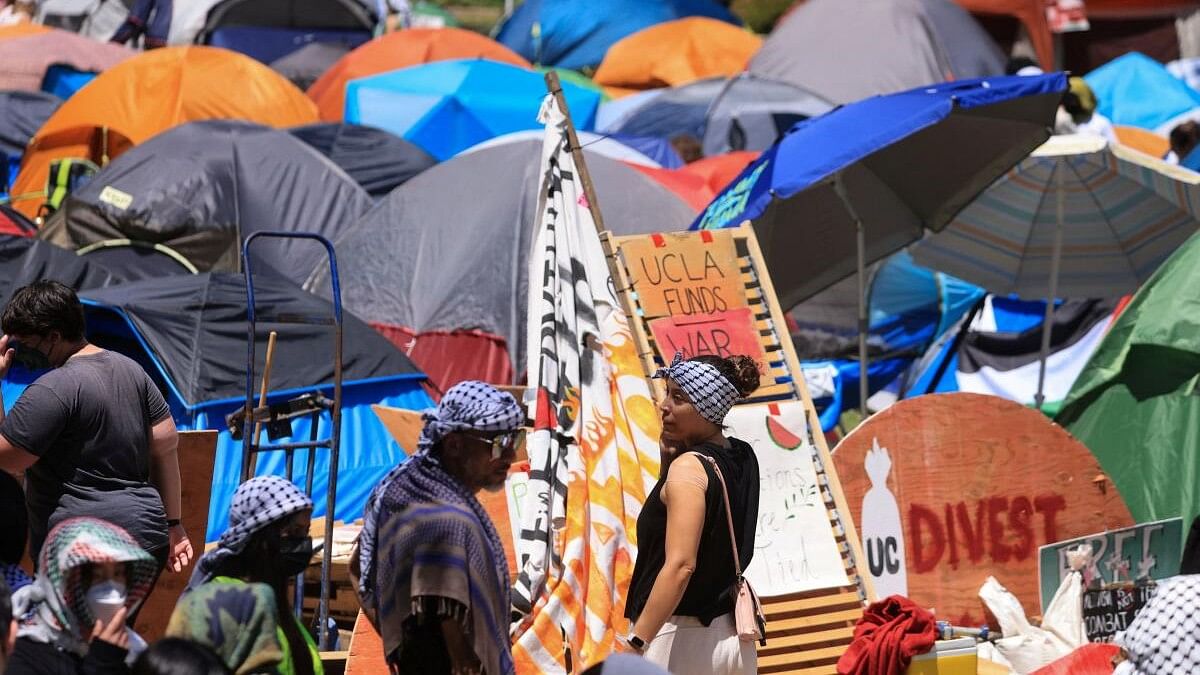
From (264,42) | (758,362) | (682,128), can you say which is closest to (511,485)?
(758,362)

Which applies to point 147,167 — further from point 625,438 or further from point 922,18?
point 922,18

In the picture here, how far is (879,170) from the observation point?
9367 millimetres

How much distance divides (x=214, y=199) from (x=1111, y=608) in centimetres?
711

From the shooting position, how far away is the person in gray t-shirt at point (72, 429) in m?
5.10

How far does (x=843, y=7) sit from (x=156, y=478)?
15.5 meters

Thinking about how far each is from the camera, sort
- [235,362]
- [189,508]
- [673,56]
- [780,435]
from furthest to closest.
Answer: [673,56]
[235,362]
[780,435]
[189,508]

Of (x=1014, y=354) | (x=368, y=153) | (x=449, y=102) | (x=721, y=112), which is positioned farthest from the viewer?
(x=721, y=112)

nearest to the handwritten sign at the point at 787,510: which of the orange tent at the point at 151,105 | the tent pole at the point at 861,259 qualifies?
the tent pole at the point at 861,259

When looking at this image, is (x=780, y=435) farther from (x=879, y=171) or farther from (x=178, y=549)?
(x=879, y=171)

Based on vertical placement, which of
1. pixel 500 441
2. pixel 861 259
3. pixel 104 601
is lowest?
pixel 104 601

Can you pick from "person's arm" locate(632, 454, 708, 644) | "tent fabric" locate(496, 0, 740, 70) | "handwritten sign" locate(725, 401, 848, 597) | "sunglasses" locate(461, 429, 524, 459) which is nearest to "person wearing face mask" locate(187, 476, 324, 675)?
"sunglasses" locate(461, 429, 524, 459)

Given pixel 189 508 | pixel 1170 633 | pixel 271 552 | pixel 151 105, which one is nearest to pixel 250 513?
pixel 271 552

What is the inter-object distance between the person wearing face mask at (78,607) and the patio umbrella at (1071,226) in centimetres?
667

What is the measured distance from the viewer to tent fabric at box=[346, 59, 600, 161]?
16.6 m
